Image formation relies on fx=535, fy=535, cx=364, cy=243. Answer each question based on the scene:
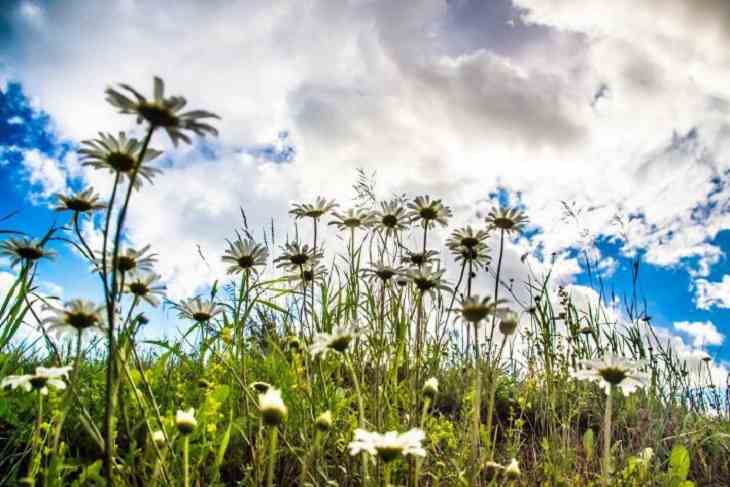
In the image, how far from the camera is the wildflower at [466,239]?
80.7 inches

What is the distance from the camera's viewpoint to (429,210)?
2.33m

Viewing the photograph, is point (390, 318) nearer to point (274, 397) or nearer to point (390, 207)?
point (390, 207)

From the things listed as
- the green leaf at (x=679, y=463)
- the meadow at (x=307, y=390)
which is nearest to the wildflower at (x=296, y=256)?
the meadow at (x=307, y=390)

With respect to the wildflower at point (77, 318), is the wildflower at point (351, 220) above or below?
above

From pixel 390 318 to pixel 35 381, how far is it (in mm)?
1573

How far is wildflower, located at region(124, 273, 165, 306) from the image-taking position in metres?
1.63

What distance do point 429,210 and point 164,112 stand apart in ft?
4.67

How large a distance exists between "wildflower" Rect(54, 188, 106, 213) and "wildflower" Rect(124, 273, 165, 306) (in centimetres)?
23

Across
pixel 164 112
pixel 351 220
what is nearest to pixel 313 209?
pixel 351 220

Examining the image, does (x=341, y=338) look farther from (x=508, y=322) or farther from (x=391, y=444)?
(x=508, y=322)

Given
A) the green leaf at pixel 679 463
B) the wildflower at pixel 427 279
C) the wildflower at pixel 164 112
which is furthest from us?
the green leaf at pixel 679 463

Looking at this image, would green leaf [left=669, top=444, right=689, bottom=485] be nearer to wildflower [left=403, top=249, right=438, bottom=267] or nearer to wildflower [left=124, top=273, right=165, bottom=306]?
wildflower [left=403, top=249, right=438, bottom=267]

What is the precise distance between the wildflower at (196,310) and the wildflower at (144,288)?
292 mm

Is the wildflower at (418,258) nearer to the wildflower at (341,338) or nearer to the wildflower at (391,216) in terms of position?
the wildflower at (391,216)
